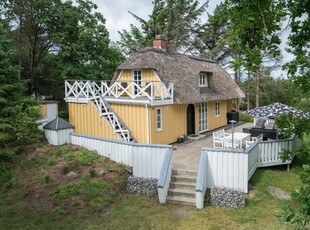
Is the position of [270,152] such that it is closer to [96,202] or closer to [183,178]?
[183,178]

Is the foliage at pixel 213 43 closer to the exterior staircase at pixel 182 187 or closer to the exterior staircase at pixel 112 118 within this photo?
the exterior staircase at pixel 112 118

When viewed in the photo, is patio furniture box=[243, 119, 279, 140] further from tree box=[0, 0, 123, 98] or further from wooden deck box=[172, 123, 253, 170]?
tree box=[0, 0, 123, 98]

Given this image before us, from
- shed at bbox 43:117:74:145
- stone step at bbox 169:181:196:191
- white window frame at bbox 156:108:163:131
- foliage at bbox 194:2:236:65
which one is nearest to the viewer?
stone step at bbox 169:181:196:191

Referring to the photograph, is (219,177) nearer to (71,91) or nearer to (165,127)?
(165,127)

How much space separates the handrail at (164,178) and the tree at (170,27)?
24.1 metres

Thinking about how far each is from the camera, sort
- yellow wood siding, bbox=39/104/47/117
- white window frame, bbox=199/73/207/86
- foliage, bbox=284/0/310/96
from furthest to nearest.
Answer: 1. white window frame, bbox=199/73/207/86
2. yellow wood siding, bbox=39/104/47/117
3. foliage, bbox=284/0/310/96

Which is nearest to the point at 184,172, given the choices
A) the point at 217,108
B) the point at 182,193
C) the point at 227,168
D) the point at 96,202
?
the point at 182,193

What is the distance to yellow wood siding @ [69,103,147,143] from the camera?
13.2 metres

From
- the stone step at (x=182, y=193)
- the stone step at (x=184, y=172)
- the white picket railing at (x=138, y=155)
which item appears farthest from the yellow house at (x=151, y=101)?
the stone step at (x=182, y=193)

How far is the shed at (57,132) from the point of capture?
1285 cm

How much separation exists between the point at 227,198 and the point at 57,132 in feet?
28.0

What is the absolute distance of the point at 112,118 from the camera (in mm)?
13883

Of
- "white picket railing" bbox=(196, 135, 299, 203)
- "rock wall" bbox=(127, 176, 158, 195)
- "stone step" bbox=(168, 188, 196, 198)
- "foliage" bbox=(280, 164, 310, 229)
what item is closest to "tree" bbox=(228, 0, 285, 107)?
"foliage" bbox=(280, 164, 310, 229)

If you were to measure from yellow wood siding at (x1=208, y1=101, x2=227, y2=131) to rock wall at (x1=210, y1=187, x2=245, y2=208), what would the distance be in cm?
1001
